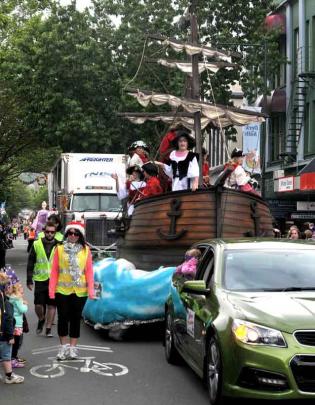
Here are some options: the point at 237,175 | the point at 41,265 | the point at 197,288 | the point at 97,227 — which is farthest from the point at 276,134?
the point at 197,288

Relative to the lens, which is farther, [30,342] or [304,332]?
[30,342]

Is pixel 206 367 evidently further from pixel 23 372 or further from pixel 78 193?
pixel 78 193

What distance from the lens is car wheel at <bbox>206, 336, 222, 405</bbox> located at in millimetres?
5801

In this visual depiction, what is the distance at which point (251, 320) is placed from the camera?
5574 millimetres

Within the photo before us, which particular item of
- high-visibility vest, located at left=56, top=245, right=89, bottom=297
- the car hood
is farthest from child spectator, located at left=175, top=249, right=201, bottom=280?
the car hood

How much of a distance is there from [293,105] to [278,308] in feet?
75.4

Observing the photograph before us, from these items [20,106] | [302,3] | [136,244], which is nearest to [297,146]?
[302,3]

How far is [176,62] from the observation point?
1364 centimetres

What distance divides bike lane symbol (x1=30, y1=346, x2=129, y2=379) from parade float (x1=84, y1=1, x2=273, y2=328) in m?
1.34

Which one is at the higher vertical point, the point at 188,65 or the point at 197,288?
the point at 188,65

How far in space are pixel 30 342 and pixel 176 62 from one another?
6571 mm

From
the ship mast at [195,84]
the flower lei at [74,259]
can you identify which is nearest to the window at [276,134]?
the ship mast at [195,84]

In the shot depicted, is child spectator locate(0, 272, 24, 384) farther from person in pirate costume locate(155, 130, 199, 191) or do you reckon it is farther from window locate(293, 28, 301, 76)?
window locate(293, 28, 301, 76)

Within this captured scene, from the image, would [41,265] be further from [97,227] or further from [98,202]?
[98,202]
